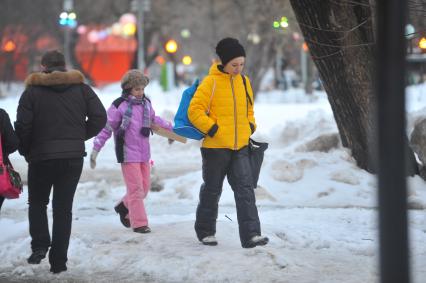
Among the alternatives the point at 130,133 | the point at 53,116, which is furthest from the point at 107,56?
the point at 53,116

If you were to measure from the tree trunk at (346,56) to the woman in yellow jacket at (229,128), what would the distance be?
2734mm

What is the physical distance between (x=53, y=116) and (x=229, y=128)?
59.9 inches

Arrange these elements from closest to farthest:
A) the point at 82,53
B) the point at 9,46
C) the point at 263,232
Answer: the point at 263,232 < the point at 9,46 < the point at 82,53

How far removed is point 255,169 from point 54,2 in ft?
122

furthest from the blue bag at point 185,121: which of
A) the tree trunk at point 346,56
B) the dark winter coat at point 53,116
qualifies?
the tree trunk at point 346,56

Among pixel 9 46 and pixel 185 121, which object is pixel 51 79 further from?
pixel 9 46

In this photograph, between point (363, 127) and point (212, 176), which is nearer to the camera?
point (212, 176)

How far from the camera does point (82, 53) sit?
59562mm

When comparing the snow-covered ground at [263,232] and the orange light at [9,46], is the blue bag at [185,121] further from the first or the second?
the orange light at [9,46]

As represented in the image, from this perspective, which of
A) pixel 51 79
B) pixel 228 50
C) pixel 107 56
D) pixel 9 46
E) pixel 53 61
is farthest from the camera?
pixel 107 56

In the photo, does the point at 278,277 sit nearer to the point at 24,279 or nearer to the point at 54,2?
the point at 24,279

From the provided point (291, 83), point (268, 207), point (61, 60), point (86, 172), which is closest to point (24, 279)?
point (61, 60)

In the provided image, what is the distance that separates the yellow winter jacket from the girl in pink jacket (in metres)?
1.08

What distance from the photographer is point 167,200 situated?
10.5 metres
